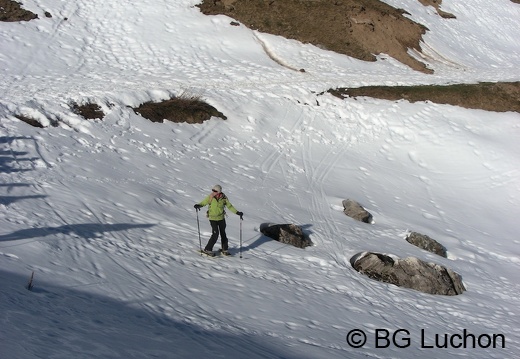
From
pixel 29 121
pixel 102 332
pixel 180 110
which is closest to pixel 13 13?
pixel 180 110

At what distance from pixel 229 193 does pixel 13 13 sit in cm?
1834

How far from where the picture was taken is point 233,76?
91.6 feet

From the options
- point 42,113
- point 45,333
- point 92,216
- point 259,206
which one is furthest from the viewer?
point 42,113

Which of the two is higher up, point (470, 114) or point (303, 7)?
point (303, 7)

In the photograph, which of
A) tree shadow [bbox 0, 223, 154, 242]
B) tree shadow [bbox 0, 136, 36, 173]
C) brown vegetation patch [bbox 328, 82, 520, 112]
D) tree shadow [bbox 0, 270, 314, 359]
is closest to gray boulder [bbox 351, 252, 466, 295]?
tree shadow [bbox 0, 223, 154, 242]

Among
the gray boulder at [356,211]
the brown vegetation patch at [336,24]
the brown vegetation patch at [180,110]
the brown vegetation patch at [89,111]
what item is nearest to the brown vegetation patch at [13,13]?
the brown vegetation patch at [336,24]

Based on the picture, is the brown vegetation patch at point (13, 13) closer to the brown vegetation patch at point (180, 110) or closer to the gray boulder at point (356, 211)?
the brown vegetation patch at point (180, 110)

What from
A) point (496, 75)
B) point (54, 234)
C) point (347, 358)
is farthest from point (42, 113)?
point (496, 75)

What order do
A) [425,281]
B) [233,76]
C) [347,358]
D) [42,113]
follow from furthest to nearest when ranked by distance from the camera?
[233,76], [42,113], [425,281], [347,358]

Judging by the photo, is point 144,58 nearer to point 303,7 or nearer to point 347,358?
point 303,7

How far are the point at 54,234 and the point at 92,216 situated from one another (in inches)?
66.4

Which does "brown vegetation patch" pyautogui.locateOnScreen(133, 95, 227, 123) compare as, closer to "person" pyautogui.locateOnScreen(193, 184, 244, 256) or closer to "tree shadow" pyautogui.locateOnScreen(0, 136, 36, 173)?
"tree shadow" pyautogui.locateOnScreen(0, 136, 36, 173)

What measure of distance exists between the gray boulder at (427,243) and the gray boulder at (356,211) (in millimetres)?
1423

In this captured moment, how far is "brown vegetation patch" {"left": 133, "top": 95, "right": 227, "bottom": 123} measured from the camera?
838 inches
